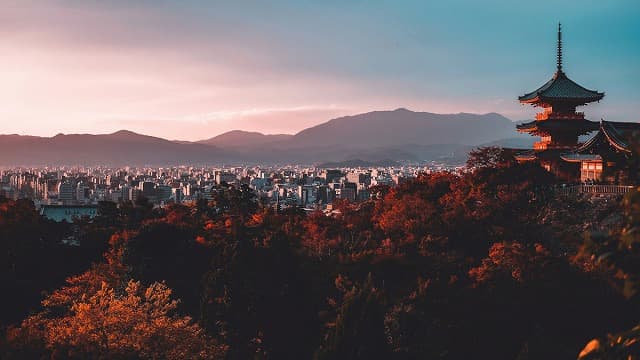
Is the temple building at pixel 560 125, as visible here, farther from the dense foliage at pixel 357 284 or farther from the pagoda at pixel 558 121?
the dense foliage at pixel 357 284

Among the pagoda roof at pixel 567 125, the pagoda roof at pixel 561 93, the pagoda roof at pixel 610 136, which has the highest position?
the pagoda roof at pixel 561 93

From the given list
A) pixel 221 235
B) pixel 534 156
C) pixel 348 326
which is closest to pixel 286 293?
pixel 348 326

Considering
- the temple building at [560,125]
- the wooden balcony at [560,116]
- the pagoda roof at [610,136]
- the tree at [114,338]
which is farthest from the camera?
the wooden balcony at [560,116]

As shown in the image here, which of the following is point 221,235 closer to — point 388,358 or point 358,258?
point 358,258

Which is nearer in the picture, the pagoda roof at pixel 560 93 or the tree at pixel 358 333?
the tree at pixel 358 333

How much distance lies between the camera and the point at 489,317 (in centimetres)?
1450

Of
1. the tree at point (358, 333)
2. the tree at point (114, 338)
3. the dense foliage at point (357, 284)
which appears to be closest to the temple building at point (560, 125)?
the dense foliage at point (357, 284)

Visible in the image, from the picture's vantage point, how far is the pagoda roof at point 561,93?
23.2 meters

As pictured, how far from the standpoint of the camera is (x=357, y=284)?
14.4 m

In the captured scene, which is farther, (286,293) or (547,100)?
(547,100)

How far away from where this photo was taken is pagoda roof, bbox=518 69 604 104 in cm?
2317

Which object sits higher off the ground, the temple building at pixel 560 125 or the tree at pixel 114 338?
the temple building at pixel 560 125

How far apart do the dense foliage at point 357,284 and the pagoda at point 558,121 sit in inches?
59.2

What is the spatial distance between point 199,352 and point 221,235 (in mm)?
10780
